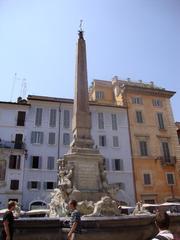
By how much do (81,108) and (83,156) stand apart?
2.46 m

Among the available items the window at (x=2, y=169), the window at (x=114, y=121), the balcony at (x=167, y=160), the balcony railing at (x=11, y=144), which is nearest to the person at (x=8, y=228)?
the window at (x=2, y=169)

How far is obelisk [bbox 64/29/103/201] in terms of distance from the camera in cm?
848

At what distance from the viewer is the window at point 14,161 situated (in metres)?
22.7

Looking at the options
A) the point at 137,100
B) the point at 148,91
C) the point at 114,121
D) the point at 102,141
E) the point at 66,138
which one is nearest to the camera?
the point at 66,138

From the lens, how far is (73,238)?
394cm

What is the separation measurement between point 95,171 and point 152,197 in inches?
704

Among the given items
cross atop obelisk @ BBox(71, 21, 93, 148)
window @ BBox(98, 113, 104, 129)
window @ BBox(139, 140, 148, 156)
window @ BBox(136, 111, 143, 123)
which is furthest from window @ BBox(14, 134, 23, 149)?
cross atop obelisk @ BBox(71, 21, 93, 148)

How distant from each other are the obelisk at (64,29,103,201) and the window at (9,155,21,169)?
14336mm

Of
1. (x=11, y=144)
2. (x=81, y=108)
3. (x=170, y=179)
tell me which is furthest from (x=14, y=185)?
(x=170, y=179)

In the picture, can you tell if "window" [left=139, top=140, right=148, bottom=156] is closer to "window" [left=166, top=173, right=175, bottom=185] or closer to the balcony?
the balcony

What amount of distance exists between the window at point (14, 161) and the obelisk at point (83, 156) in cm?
1434

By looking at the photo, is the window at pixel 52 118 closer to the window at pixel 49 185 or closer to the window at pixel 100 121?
the window at pixel 100 121

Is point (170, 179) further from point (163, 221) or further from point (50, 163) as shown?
point (163, 221)

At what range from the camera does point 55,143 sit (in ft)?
81.3
